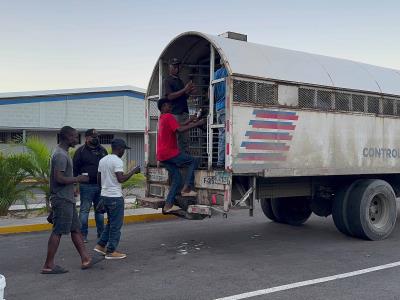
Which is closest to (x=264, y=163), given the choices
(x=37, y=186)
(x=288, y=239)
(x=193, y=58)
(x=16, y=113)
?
(x=288, y=239)

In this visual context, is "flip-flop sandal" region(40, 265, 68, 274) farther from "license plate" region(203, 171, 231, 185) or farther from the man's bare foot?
"license plate" region(203, 171, 231, 185)

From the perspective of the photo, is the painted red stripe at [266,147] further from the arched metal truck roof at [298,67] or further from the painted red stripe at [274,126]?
the arched metal truck roof at [298,67]

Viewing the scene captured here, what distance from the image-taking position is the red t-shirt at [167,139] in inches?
271

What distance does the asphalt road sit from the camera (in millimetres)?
5000

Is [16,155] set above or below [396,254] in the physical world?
above

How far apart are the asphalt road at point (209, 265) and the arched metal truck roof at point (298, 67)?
262 centimetres

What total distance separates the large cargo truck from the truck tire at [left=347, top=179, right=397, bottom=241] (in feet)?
0.05

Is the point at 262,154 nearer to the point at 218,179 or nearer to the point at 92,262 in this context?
the point at 218,179

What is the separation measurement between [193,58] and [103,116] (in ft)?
46.1

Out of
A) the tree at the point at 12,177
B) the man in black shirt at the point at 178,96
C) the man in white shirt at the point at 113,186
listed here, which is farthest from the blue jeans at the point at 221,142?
the tree at the point at 12,177

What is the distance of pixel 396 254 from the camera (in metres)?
6.75

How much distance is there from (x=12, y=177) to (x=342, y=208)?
6.82 metres

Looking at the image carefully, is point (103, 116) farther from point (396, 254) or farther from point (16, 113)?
point (396, 254)

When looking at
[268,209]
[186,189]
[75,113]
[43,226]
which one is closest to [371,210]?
[268,209]
